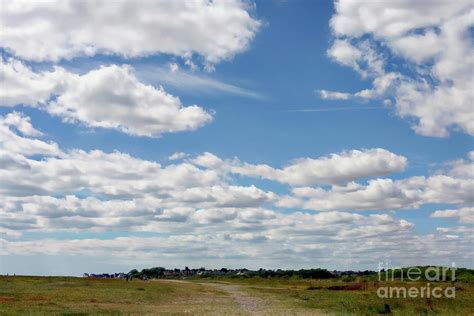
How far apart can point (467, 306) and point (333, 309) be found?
33.4 ft

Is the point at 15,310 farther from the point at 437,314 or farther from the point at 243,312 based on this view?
the point at 437,314

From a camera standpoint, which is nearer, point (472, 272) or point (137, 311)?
point (137, 311)

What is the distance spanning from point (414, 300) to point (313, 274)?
154m

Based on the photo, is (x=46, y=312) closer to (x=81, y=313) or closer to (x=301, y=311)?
(x=81, y=313)

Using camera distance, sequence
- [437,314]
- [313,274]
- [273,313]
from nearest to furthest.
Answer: [437,314], [273,313], [313,274]

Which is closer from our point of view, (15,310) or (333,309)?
(15,310)

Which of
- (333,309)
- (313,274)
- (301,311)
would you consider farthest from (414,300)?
(313,274)

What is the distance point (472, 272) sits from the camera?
142m

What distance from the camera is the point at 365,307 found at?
4150 cm

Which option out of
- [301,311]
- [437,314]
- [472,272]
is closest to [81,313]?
[301,311]

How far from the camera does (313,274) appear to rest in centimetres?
19675

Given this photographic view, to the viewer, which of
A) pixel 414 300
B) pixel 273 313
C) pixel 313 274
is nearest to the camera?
pixel 273 313

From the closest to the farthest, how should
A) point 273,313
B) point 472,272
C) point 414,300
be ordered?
point 273,313 → point 414,300 → point 472,272

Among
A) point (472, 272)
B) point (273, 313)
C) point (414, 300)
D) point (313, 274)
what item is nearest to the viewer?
point (273, 313)
